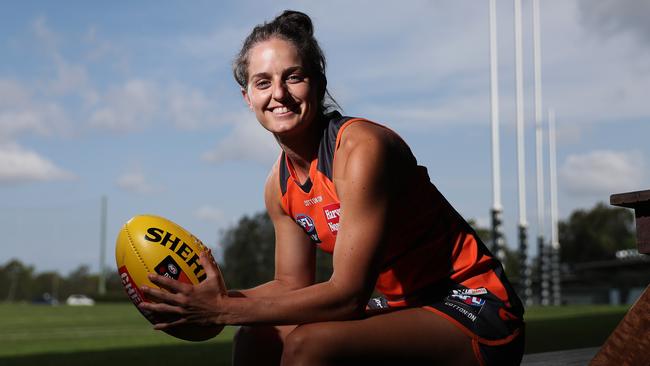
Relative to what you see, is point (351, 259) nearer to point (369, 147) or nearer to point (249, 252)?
point (369, 147)

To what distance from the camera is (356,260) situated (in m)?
1.84

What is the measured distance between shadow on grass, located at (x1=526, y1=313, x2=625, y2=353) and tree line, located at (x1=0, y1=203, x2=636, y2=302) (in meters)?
30.5

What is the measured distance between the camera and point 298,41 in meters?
2.06

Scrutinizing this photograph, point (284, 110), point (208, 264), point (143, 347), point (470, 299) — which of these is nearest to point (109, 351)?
point (143, 347)

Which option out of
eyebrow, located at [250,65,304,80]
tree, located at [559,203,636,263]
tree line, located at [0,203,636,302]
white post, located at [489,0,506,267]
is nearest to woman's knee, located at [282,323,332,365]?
eyebrow, located at [250,65,304,80]

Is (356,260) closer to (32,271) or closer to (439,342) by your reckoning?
(439,342)

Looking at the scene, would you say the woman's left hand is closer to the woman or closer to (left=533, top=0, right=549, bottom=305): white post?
the woman

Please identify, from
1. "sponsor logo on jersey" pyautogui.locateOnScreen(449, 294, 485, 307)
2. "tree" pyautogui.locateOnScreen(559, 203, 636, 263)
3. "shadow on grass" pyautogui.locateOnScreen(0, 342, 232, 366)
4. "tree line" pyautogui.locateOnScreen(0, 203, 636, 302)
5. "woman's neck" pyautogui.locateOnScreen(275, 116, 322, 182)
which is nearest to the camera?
"sponsor logo on jersey" pyautogui.locateOnScreen(449, 294, 485, 307)

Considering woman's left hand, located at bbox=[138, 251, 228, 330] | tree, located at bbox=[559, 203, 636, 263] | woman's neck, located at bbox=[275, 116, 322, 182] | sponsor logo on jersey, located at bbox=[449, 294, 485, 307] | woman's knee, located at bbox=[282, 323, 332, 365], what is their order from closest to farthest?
1. woman's knee, located at bbox=[282, 323, 332, 365]
2. woman's left hand, located at bbox=[138, 251, 228, 330]
3. sponsor logo on jersey, located at bbox=[449, 294, 485, 307]
4. woman's neck, located at bbox=[275, 116, 322, 182]
5. tree, located at bbox=[559, 203, 636, 263]

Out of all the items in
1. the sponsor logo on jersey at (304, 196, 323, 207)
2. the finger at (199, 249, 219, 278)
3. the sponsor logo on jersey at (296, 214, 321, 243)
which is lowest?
the finger at (199, 249, 219, 278)

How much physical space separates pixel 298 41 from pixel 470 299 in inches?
29.6

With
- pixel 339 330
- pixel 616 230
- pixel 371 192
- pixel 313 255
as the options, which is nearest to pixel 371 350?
pixel 339 330

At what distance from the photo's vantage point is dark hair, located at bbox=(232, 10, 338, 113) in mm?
2055

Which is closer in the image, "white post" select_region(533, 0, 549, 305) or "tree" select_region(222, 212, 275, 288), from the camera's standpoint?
"white post" select_region(533, 0, 549, 305)
